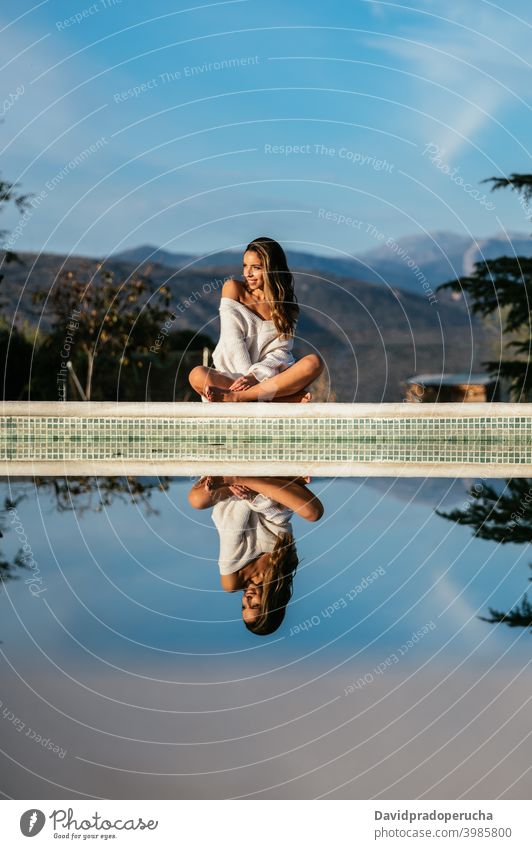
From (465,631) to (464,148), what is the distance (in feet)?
40.3

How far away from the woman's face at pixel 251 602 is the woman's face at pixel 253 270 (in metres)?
3.08

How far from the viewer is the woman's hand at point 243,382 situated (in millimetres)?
5797

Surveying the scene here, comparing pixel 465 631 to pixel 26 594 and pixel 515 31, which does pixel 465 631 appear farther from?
pixel 515 31

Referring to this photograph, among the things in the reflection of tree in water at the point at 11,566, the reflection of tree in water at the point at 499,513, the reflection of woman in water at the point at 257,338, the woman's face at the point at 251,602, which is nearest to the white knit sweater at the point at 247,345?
the reflection of woman in water at the point at 257,338

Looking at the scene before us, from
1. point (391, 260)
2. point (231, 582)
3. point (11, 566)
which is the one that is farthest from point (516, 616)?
point (391, 260)

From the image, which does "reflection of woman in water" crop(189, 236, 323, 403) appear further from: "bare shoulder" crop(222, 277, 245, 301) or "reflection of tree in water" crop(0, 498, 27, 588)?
"reflection of tree in water" crop(0, 498, 27, 588)

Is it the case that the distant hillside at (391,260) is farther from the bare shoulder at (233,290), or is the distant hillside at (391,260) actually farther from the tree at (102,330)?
the bare shoulder at (233,290)

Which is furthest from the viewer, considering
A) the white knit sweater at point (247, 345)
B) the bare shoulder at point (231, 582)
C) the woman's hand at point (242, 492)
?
the white knit sweater at point (247, 345)

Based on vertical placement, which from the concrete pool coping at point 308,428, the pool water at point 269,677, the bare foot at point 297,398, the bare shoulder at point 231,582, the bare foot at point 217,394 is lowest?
the pool water at point 269,677

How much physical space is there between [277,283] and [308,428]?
80 cm

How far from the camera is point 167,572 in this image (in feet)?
10.3
